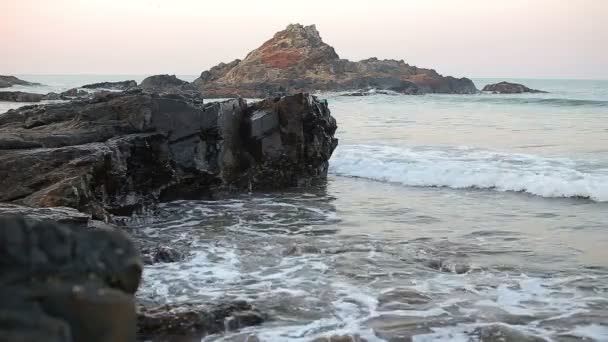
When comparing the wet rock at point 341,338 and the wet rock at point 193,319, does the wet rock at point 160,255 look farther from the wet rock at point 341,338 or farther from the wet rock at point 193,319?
the wet rock at point 341,338

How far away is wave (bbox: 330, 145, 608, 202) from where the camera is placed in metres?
11.6

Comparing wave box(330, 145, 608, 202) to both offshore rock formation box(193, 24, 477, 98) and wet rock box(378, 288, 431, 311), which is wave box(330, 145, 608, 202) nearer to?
wet rock box(378, 288, 431, 311)

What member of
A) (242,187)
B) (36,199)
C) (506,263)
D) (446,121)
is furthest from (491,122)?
(36,199)

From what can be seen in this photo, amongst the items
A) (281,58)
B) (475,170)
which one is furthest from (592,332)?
(281,58)

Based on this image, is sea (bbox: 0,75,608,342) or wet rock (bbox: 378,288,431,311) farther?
wet rock (bbox: 378,288,431,311)

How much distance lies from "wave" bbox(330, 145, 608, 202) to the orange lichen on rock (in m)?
66.3

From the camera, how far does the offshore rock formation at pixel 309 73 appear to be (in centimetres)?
7244

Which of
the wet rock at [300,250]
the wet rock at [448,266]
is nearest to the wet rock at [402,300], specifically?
the wet rock at [448,266]

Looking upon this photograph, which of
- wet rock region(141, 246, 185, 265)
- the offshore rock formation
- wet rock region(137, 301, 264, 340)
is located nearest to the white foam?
wet rock region(137, 301, 264, 340)

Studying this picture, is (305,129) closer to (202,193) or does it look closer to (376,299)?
(202,193)

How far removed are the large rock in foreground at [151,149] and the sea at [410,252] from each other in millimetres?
515

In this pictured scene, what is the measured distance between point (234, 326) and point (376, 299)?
1.41 m

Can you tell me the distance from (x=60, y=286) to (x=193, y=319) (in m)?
2.52

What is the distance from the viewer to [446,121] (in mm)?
27672
